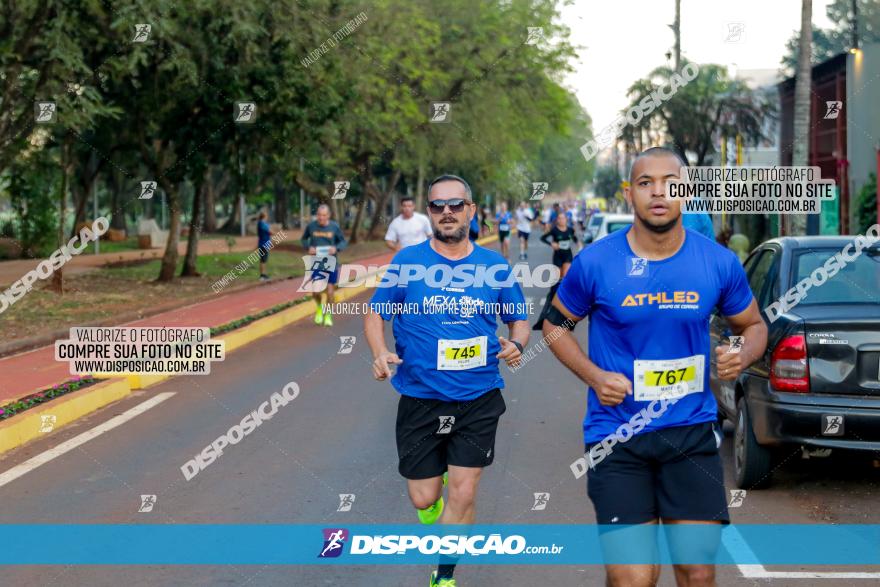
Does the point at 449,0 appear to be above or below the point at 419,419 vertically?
above

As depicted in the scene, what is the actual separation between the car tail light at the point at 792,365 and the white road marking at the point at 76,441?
525cm

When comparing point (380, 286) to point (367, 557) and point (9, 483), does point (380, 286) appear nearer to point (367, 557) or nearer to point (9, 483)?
point (367, 557)

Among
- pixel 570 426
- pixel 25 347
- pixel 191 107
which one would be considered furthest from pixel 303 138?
pixel 570 426

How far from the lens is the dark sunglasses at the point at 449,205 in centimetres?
565

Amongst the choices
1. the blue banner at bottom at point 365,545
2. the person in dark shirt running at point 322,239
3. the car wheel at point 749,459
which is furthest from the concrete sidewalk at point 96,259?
the car wheel at point 749,459

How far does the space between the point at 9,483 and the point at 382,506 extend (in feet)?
9.07

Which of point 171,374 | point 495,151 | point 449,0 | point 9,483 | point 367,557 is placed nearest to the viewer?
point 367,557

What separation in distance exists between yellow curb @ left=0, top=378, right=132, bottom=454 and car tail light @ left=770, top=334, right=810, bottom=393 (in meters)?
5.97

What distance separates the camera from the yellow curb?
9742 mm

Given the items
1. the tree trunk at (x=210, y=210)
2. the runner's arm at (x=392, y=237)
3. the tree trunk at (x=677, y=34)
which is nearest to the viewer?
the runner's arm at (x=392, y=237)

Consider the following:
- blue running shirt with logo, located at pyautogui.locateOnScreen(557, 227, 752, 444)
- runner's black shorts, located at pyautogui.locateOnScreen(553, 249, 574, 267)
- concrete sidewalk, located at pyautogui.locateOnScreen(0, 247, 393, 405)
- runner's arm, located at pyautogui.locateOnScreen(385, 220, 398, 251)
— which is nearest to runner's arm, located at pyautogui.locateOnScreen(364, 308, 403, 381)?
blue running shirt with logo, located at pyautogui.locateOnScreen(557, 227, 752, 444)

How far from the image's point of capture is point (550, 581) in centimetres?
601
